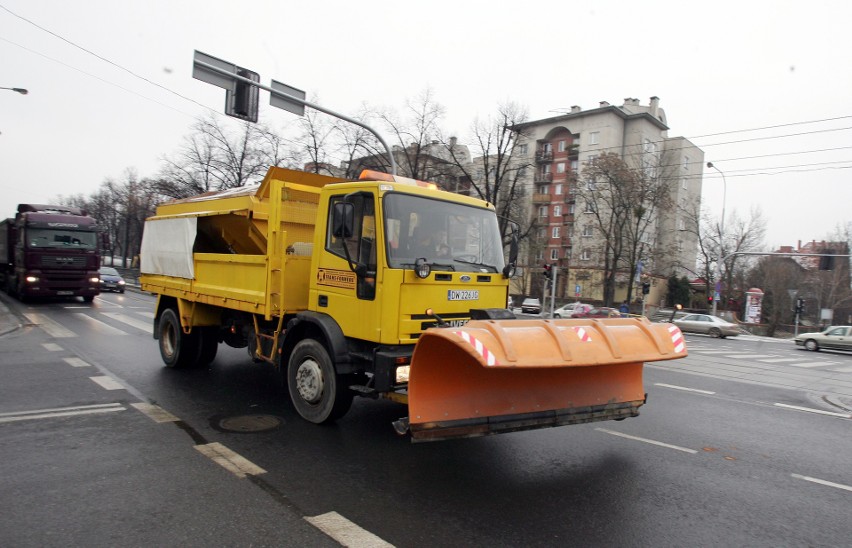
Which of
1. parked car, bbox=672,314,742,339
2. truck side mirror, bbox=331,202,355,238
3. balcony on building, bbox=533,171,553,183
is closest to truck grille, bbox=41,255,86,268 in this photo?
truck side mirror, bbox=331,202,355,238

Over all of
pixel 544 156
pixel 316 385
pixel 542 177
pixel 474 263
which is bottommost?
pixel 316 385

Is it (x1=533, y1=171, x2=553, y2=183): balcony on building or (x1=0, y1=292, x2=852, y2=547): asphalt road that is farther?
(x1=533, y1=171, x2=553, y2=183): balcony on building

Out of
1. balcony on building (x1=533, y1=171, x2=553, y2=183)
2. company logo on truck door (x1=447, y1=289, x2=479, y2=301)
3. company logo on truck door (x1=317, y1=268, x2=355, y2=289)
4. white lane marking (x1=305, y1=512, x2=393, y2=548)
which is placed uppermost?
balcony on building (x1=533, y1=171, x2=553, y2=183)

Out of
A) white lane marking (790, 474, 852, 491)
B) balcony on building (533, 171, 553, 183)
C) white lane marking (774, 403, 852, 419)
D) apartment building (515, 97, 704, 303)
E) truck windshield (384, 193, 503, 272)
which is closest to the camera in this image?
white lane marking (790, 474, 852, 491)

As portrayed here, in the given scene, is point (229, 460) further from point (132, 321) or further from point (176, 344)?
point (132, 321)

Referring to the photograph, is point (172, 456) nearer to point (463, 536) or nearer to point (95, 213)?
point (463, 536)

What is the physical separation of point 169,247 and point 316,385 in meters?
4.94

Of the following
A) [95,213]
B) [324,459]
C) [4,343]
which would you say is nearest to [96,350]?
[4,343]

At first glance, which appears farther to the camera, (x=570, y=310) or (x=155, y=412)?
(x=570, y=310)

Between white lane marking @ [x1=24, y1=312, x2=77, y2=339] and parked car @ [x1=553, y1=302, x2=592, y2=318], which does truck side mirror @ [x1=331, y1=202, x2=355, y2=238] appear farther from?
parked car @ [x1=553, y1=302, x2=592, y2=318]

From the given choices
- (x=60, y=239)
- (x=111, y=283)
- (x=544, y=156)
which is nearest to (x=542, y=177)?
(x=544, y=156)

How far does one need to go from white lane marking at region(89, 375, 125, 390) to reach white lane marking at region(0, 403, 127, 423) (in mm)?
1033

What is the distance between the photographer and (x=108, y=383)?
7777 mm

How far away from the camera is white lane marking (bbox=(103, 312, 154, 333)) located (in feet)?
47.3
